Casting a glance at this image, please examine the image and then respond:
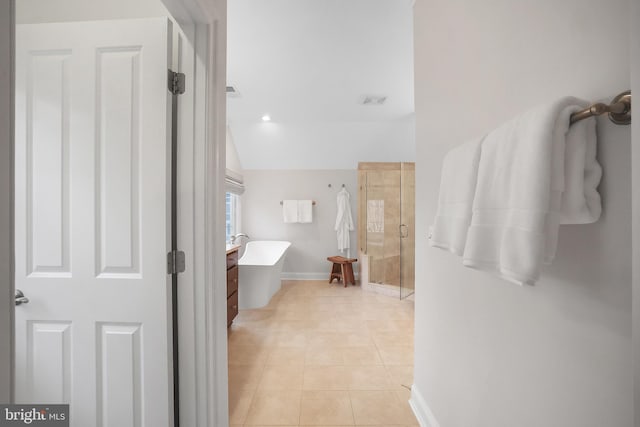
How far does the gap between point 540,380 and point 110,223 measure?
159cm

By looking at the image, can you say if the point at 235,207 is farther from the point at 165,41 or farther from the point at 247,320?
the point at 165,41

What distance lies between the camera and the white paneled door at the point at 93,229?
109 centimetres

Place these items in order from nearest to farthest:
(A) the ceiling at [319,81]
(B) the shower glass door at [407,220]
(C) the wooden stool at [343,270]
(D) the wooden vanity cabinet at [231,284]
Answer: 1. (A) the ceiling at [319,81]
2. (D) the wooden vanity cabinet at [231,284]
3. (B) the shower glass door at [407,220]
4. (C) the wooden stool at [343,270]

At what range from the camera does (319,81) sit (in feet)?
9.35

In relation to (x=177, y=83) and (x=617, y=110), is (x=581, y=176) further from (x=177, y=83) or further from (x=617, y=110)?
(x=177, y=83)

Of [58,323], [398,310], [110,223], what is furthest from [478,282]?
[398,310]

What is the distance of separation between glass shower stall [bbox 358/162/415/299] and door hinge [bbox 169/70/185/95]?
346cm

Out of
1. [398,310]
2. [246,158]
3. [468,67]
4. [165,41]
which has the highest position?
[246,158]

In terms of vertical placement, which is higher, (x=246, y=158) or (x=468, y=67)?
(x=246, y=158)

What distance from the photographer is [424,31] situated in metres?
1.54

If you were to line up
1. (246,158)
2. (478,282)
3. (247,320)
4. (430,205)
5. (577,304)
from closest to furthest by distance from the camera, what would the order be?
(577,304), (478,282), (430,205), (247,320), (246,158)

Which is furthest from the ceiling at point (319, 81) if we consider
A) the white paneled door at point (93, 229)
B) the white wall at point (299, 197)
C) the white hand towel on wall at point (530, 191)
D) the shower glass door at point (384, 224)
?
the white hand towel on wall at point (530, 191)

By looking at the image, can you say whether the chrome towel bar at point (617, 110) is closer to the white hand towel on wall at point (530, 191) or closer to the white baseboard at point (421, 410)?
the white hand towel on wall at point (530, 191)

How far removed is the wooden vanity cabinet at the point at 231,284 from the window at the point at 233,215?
6.94ft
